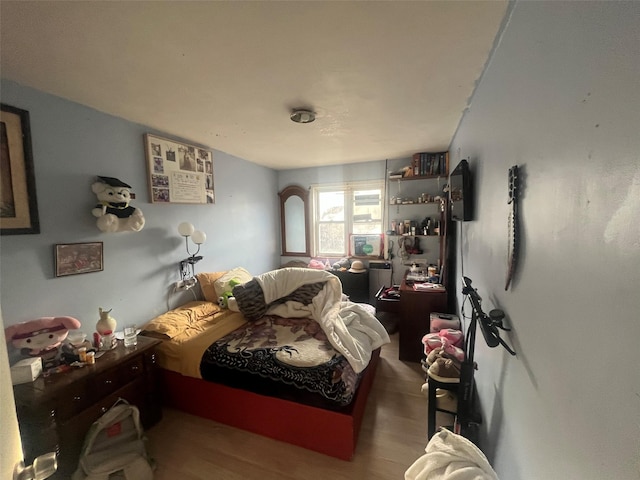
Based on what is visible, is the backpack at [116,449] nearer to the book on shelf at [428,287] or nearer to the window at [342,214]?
the book on shelf at [428,287]

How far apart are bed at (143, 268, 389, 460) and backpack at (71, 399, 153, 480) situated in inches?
16.1

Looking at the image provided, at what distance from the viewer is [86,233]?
74.0 inches

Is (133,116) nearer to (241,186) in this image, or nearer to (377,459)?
(241,186)

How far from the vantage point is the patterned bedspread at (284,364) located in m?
1.63

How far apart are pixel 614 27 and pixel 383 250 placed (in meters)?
3.59

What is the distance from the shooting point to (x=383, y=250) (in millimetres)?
4008

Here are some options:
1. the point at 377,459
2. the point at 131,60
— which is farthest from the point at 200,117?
the point at 377,459

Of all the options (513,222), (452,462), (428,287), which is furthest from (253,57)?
(428,287)

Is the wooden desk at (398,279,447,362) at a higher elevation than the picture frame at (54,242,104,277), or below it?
below

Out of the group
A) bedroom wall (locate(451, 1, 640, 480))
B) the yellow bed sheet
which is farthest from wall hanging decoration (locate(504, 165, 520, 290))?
the yellow bed sheet

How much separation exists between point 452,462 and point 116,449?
1864 mm

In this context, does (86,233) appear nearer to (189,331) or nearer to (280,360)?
(189,331)

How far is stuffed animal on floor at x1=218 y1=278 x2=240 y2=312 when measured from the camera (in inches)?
101

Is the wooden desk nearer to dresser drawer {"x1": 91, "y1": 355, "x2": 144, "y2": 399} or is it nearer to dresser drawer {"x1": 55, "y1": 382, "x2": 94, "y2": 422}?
dresser drawer {"x1": 91, "y1": 355, "x2": 144, "y2": 399}
